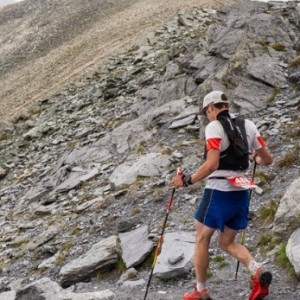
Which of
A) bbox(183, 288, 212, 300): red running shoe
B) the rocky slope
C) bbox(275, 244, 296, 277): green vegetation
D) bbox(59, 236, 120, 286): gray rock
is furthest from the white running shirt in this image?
bbox(59, 236, 120, 286): gray rock

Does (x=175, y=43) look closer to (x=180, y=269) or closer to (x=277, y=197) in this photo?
(x=277, y=197)

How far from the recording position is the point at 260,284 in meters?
7.56

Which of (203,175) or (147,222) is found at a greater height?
(203,175)

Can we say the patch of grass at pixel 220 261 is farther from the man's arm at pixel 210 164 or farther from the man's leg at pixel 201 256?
the man's arm at pixel 210 164

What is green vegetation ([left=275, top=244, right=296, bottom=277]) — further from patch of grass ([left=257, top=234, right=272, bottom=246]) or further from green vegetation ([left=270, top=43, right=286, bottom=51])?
green vegetation ([left=270, top=43, right=286, bottom=51])

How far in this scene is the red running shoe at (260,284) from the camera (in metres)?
7.50

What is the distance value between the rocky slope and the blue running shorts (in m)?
1.37

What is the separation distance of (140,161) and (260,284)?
31.2ft

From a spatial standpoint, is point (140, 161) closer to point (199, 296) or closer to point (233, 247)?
point (199, 296)

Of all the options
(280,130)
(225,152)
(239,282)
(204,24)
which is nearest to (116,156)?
(280,130)

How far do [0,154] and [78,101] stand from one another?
15.7 ft

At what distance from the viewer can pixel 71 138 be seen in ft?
77.7

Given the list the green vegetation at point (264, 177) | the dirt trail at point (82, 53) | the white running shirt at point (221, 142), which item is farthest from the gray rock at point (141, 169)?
the dirt trail at point (82, 53)

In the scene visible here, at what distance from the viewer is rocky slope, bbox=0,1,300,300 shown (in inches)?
403
